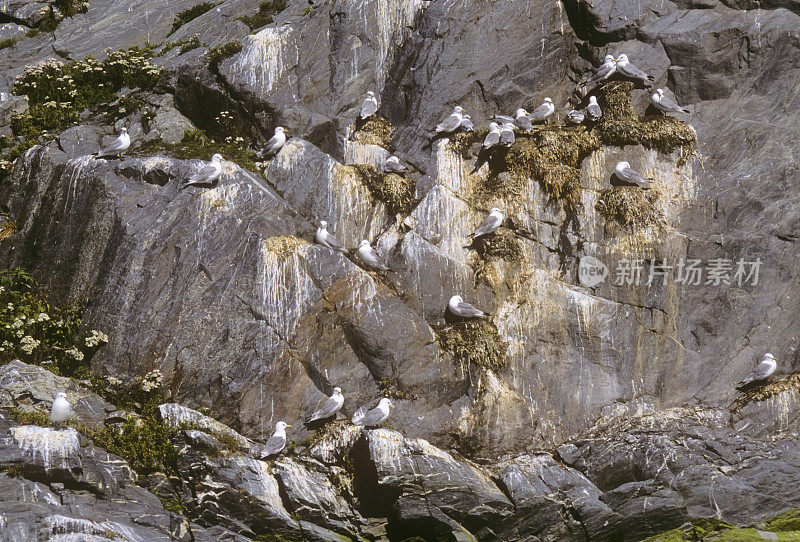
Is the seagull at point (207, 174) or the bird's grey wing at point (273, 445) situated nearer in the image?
the bird's grey wing at point (273, 445)

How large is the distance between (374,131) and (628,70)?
17.8 feet

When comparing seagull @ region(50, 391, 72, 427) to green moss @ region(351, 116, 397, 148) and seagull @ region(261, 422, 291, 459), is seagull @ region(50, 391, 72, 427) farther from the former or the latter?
green moss @ region(351, 116, 397, 148)

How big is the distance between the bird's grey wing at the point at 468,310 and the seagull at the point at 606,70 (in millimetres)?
5819

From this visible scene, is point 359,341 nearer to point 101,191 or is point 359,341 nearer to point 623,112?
point 101,191

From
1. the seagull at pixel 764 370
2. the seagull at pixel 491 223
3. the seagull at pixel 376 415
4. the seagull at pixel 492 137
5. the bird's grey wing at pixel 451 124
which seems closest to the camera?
the seagull at pixel 376 415

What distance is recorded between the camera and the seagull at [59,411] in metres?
11.7

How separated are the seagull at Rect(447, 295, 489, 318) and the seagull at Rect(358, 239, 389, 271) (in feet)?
4.66

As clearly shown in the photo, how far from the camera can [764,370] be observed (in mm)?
13617

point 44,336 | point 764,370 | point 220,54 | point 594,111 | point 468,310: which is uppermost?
point 220,54

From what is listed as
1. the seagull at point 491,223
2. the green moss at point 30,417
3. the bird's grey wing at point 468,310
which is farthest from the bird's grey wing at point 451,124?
the green moss at point 30,417

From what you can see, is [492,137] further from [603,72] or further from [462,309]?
[462,309]

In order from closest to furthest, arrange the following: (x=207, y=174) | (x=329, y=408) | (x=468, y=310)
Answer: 1. (x=329, y=408)
2. (x=468, y=310)
3. (x=207, y=174)

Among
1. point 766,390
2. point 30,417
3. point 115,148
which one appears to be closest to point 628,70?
point 766,390

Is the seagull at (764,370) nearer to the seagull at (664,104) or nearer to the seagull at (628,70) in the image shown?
the seagull at (664,104)
